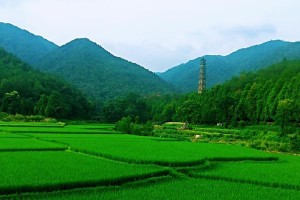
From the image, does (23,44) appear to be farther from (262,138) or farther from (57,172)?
(57,172)

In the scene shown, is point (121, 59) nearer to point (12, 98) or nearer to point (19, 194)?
point (12, 98)

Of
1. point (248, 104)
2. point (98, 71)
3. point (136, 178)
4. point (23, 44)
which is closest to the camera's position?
point (136, 178)

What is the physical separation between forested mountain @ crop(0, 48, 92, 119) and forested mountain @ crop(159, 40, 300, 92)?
72.4 metres

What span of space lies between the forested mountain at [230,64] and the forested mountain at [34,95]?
72400mm

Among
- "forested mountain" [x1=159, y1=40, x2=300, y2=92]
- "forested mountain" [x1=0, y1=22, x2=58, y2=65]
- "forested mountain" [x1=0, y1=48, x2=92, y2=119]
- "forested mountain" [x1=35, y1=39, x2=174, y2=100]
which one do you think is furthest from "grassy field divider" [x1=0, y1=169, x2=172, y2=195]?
"forested mountain" [x1=0, y1=22, x2=58, y2=65]

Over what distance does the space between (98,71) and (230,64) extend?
70.3 m

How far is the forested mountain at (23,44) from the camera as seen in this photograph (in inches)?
6147

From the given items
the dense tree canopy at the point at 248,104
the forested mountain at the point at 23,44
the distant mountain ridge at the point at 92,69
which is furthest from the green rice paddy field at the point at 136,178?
the forested mountain at the point at 23,44

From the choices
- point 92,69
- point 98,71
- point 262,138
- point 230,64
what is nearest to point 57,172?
point 262,138

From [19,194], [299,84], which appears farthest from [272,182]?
[299,84]

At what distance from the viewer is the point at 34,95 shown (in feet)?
258

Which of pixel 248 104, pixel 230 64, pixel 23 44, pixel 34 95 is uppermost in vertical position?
pixel 23 44

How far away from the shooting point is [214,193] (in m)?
13.0

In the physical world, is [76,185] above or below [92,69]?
below
